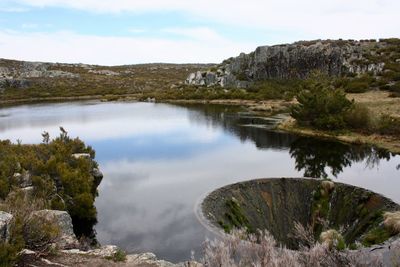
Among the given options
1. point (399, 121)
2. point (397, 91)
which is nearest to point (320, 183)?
point (399, 121)

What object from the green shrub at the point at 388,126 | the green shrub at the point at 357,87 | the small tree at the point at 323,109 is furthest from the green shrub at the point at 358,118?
the green shrub at the point at 357,87

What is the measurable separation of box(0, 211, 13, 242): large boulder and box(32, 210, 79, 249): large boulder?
1.32 meters

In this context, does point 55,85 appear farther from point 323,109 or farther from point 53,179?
point 53,179

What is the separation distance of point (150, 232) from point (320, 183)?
9541 mm

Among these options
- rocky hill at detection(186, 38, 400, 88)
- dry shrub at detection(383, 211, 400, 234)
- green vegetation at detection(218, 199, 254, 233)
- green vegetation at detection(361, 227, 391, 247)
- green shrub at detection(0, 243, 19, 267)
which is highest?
rocky hill at detection(186, 38, 400, 88)

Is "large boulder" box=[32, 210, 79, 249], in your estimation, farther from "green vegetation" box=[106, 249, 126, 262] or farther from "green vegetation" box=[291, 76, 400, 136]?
"green vegetation" box=[291, 76, 400, 136]

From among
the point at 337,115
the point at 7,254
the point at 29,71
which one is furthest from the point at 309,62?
the point at 29,71

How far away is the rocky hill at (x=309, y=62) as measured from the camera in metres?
73.2

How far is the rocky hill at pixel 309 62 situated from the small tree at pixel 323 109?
77.9 feet

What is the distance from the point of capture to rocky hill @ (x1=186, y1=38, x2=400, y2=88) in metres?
73.2

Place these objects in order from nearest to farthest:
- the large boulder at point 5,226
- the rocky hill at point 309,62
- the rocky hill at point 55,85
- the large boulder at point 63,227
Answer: the large boulder at point 5,226, the large boulder at point 63,227, the rocky hill at point 309,62, the rocky hill at point 55,85

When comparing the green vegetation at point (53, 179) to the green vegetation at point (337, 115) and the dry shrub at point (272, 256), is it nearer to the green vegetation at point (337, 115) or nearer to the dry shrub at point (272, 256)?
the dry shrub at point (272, 256)

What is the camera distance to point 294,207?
21.8m

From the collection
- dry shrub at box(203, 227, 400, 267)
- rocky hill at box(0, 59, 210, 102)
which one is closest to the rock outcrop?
rocky hill at box(0, 59, 210, 102)
